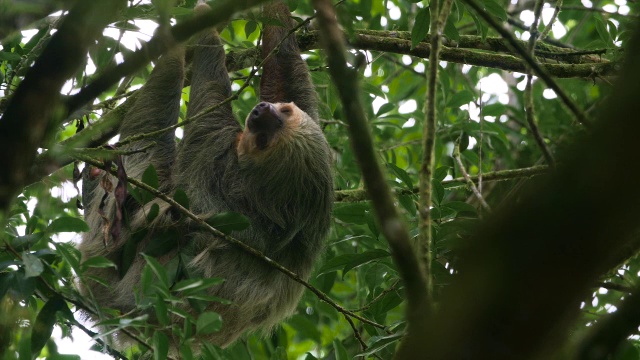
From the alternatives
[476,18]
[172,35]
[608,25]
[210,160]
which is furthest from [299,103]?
[172,35]

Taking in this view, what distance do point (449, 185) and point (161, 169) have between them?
2.78 meters

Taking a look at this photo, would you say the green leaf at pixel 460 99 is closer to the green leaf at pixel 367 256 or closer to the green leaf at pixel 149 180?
the green leaf at pixel 367 256

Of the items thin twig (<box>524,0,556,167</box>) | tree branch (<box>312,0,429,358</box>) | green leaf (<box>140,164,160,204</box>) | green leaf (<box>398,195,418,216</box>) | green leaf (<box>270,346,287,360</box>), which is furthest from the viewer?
green leaf (<box>398,195,418,216</box>)

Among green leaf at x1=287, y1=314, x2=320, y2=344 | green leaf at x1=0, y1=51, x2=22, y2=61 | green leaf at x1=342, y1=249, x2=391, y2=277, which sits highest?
green leaf at x1=0, y1=51, x2=22, y2=61

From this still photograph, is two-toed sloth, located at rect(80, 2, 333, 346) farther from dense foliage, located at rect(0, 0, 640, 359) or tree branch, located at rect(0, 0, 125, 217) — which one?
tree branch, located at rect(0, 0, 125, 217)

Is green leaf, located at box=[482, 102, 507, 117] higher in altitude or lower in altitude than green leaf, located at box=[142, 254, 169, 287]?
lower

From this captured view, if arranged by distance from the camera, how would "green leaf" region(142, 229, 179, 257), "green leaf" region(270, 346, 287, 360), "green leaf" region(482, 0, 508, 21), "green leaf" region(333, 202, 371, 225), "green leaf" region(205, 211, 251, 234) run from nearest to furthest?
"green leaf" region(205, 211, 251, 234), "green leaf" region(142, 229, 179, 257), "green leaf" region(482, 0, 508, 21), "green leaf" region(270, 346, 287, 360), "green leaf" region(333, 202, 371, 225)

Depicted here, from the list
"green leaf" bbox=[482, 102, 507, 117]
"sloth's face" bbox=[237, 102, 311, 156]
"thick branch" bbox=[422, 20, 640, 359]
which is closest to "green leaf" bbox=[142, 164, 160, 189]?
"sloth's face" bbox=[237, 102, 311, 156]

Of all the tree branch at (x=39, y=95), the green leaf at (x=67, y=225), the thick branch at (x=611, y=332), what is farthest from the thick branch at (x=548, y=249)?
the green leaf at (x=67, y=225)

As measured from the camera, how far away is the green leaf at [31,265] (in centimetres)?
388

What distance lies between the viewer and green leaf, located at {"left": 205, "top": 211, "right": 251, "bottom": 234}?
5.32 meters

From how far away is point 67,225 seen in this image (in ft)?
14.8

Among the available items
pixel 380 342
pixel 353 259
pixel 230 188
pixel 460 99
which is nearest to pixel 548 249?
pixel 380 342

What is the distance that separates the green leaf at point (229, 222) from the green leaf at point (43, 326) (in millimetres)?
1403
